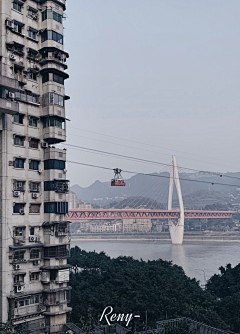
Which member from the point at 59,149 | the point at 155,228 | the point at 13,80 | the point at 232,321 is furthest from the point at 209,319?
the point at 155,228

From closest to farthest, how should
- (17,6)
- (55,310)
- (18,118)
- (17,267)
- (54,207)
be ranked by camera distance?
(17,267) → (55,310) → (18,118) → (17,6) → (54,207)

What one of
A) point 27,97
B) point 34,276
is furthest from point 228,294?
point 27,97

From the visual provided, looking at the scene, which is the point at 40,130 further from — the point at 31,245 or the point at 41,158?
the point at 31,245

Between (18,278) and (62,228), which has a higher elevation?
(62,228)

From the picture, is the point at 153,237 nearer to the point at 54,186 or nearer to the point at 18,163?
the point at 54,186

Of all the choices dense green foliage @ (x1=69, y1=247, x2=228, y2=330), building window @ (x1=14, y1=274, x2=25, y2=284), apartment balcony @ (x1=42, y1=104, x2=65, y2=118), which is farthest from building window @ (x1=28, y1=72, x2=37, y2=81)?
dense green foliage @ (x1=69, y1=247, x2=228, y2=330)

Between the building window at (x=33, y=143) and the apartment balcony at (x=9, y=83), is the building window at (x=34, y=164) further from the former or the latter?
the apartment balcony at (x=9, y=83)
